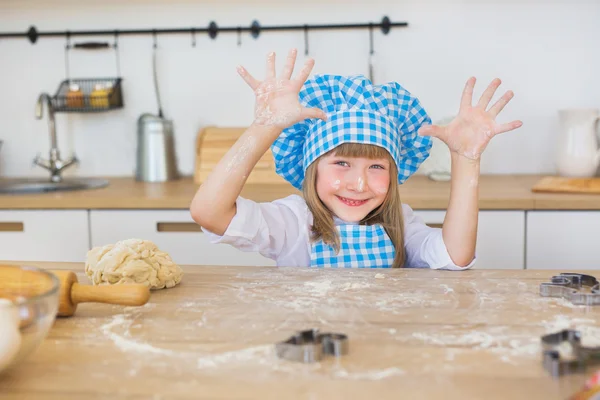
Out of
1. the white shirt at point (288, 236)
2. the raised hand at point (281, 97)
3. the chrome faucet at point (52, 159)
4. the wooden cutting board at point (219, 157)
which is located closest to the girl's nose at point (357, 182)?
the white shirt at point (288, 236)

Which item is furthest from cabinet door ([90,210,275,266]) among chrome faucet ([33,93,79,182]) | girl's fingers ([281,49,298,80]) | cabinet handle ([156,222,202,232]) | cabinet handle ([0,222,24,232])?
girl's fingers ([281,49,298,80])

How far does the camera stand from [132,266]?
3.37ft

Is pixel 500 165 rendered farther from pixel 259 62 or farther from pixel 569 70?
pixel 259 62

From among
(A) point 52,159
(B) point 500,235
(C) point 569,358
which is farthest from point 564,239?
(A) point 52,159

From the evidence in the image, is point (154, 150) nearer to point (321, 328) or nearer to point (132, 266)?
point (132, 266)

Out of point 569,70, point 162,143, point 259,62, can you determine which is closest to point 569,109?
point 569,70

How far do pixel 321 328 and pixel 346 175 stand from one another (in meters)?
0.58

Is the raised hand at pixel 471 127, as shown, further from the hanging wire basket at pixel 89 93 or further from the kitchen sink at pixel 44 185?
the hanging wire basket at pixel 89 93

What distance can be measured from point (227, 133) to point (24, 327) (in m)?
1.70

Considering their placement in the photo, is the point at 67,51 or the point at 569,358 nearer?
A: the point at 569,358

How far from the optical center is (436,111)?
240cm

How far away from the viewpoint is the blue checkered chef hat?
4.43 ft

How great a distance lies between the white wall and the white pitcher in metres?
0.18

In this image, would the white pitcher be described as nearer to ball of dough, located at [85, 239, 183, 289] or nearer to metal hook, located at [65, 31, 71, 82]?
ball of dough, located at [85, 239, 183, 289]
